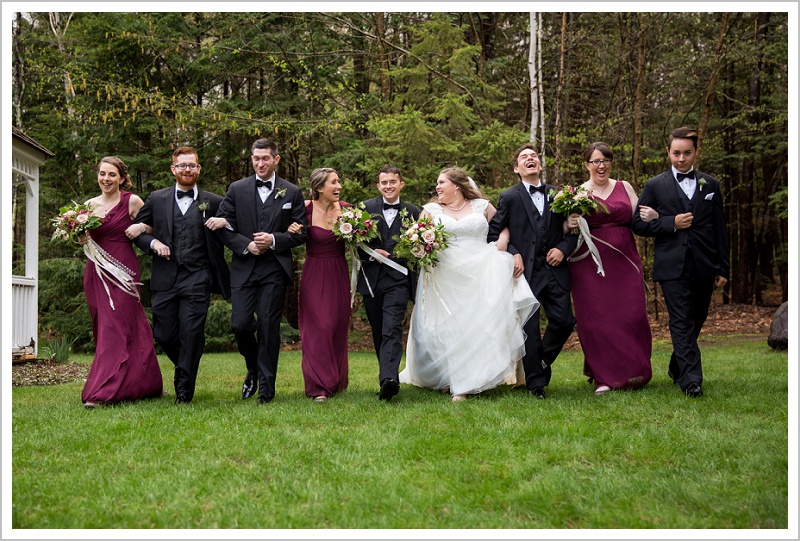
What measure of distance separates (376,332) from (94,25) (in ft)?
52.4

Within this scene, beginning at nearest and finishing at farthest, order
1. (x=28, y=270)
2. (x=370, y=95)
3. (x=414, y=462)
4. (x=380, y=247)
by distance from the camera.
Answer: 1. (x=414, y=462)
2. (x=380, y=247)
3. (x=28, y=270)
4. (x=370, y=95)

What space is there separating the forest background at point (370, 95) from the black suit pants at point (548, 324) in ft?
23.4

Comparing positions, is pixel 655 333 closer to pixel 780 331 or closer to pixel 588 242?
pixel 780 331

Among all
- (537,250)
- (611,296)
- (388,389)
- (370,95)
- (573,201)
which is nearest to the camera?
(388,389)

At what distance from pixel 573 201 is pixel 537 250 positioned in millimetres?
642

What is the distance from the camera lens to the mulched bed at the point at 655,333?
11258mm

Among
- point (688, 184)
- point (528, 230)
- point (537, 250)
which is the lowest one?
point (537, 250)

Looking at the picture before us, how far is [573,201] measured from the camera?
25.2 feet

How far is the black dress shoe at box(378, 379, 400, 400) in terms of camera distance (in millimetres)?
7480

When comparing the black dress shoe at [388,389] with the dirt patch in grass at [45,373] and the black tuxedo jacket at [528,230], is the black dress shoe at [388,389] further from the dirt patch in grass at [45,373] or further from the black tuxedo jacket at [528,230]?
the dirt patch in grass at [45,373]

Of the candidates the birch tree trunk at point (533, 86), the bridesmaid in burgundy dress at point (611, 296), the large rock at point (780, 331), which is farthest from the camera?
the birch tree trunk at point (533, 86)

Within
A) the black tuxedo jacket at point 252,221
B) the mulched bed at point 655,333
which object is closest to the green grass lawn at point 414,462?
the black tuxedo jacket at point 252,221

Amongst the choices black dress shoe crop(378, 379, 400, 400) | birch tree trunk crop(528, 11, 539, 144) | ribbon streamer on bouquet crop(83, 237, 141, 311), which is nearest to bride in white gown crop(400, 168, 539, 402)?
black dress shoe crop(378, 379, 400, 400)

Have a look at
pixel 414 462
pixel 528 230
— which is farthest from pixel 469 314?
pixel 414 462
